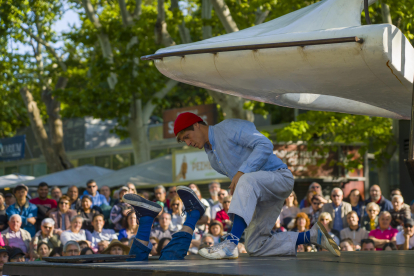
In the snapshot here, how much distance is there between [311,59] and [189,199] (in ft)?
4.65

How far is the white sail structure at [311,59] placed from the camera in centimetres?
383

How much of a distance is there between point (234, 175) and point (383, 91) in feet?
4.29

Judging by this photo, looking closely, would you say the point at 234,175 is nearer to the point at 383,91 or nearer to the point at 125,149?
the point at 383,91

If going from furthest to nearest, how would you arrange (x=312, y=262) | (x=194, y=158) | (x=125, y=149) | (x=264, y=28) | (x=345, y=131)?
(x=125, y=149)
(x=194, y=158)
(x=345, y=131)
(x=264, y=28)
(x=312, y=262)

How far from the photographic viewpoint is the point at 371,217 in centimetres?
931

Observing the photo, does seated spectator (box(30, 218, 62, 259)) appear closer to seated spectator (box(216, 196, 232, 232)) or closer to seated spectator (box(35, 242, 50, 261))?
seated spectator (box(35, 242, 50, 261))

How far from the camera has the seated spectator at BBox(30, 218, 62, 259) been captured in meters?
8.76

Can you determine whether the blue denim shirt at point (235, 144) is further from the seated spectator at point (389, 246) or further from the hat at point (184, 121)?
the seated spectator at point (389, 246)

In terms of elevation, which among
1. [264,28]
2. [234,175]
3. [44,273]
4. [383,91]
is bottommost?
[44,273]

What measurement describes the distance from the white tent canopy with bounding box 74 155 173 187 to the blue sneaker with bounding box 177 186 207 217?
11.5m

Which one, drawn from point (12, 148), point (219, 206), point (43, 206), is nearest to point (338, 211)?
point (219, 206)

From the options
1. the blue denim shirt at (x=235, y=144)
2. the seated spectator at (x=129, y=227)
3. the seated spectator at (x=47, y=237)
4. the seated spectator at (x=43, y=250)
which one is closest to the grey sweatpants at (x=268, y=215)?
the blue denim shirt at (x=235, y=144)

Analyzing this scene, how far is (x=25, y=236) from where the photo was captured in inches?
352

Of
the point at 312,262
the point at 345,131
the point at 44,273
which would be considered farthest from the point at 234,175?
the point at 345,131
